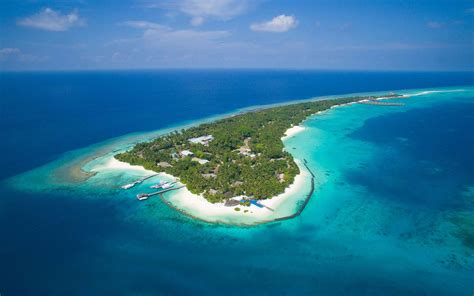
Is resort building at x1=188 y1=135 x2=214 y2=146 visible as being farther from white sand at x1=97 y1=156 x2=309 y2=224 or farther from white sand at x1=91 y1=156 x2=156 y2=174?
white sand at x1=97 y1=156 x2=309 y2=224

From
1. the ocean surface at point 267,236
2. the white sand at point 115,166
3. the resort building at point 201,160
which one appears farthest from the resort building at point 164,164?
the ocean surface at point 267,236

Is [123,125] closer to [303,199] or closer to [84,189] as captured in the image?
[84,189]

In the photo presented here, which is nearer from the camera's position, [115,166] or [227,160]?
[115,166]

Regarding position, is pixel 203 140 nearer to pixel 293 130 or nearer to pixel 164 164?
pixel 164 164

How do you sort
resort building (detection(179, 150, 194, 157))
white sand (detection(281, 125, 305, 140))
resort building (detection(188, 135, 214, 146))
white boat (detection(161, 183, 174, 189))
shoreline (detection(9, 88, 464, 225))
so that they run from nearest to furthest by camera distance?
white boat (detection(161, 183, 174, 189)), shoreline (detection(9, 88, 464, 225)), resort building (detection(179, 150, 194, 157)), resort building (detection(188, 135, 214, 146)), white sand (detection(281, 125, 305, 140))

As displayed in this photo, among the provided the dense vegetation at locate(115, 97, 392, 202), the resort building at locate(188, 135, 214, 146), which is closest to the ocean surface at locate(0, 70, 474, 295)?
the dense vegetation at locate(115, 97, 392, 202)

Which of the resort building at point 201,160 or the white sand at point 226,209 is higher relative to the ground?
the resort building at point 201,160

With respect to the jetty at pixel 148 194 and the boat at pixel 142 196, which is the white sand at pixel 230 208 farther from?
the boat at pixel 142 196

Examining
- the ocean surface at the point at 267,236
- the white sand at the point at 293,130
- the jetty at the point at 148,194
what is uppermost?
the white sand at the point at 293,130

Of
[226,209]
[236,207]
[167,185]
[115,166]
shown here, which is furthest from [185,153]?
[236,207]

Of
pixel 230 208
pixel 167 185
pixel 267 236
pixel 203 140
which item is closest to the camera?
pixel 267 236
